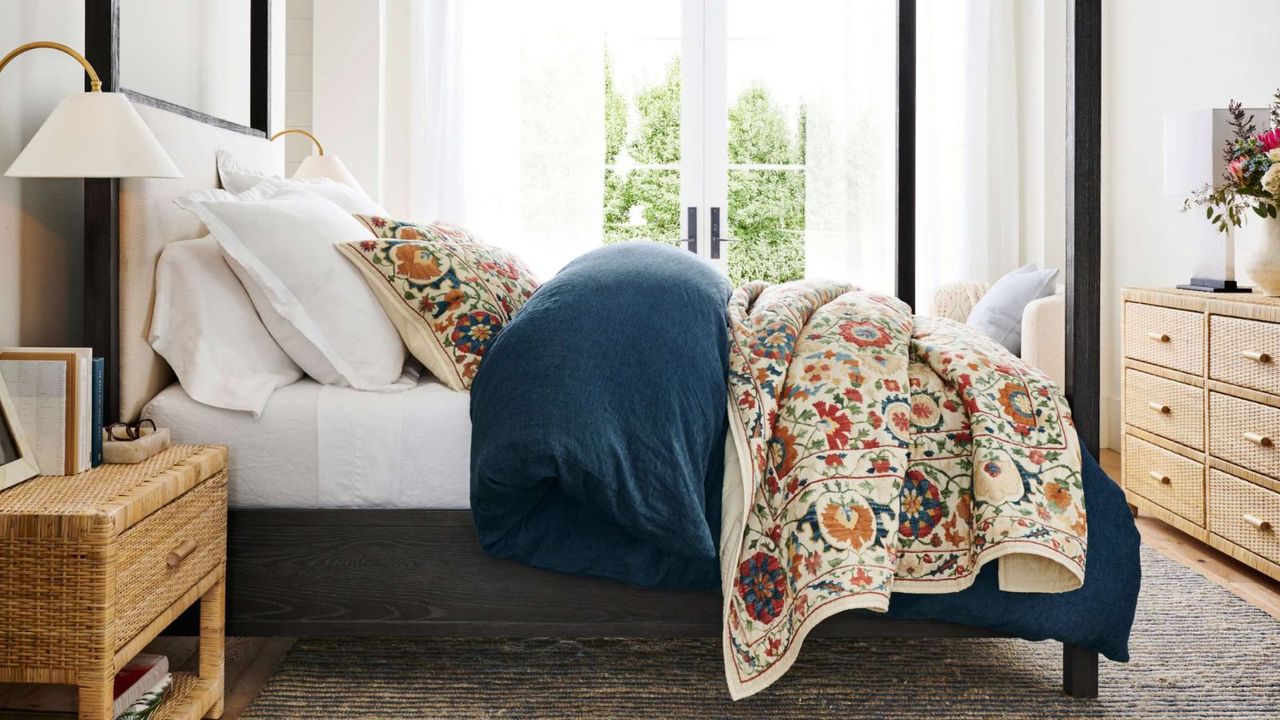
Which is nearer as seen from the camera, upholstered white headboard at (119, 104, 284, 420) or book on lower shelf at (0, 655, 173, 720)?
book on lower shelf at (0, 655, 173, 720)

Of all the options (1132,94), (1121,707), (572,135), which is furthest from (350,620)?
(1132,94)

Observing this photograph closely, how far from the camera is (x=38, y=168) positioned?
167 centimetres

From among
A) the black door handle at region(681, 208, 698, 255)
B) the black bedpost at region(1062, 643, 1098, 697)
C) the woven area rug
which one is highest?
the black door handle at region(681, 208, 698, 255)

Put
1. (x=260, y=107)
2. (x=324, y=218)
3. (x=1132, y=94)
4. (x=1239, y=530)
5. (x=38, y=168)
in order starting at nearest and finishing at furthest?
1. (x=38, y=168)
2. (x=324, y=218)
3. (x=1239, y=530)
4. (x=260, y=107)
5. (x=1132, y=94)

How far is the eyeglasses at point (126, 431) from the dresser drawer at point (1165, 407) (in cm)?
268

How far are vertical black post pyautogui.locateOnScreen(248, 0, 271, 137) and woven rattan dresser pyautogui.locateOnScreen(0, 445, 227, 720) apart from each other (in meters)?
1.65

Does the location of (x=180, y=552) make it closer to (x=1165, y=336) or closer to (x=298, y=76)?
(x=1165, y=336)

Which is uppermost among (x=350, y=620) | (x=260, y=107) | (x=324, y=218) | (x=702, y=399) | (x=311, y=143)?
(x=311, y=143)

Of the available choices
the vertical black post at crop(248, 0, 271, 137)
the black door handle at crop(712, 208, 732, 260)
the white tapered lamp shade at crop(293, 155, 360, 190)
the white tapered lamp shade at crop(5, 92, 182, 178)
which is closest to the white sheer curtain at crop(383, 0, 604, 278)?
the black door handle at crop(712, 208, 732, 260)

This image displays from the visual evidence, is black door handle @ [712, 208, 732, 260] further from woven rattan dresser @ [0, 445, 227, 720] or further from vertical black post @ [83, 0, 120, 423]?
woven rattan dresser @ [0, 445, 227, 720]

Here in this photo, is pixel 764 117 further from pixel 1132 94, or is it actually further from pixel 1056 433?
pixel 1056 433

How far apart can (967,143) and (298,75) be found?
324cm

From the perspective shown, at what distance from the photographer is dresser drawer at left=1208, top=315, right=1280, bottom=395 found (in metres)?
2.52

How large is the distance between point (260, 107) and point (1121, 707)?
272cm
